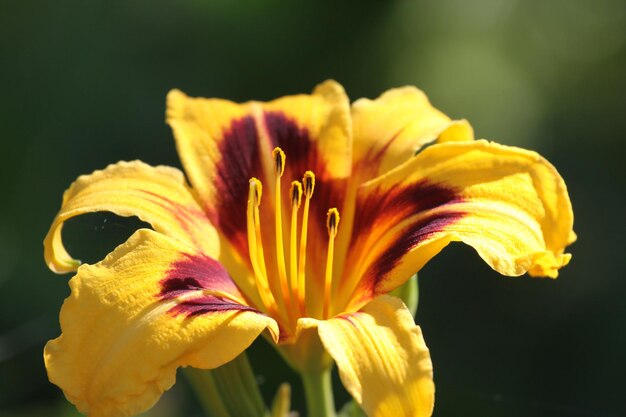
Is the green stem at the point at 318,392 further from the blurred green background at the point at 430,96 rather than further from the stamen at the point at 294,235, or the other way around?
the blurred green background at the point at 430,96

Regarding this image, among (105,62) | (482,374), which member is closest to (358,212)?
(482,374)

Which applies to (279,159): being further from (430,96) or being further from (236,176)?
(430,96)

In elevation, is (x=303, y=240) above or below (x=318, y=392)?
above

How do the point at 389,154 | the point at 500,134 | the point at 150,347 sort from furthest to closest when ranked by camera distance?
the point at 500,134
the point at 389,154
the point at 150,347

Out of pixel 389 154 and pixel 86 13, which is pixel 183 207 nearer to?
pixel 389 154

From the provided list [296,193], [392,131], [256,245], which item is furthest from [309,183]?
[392,131]

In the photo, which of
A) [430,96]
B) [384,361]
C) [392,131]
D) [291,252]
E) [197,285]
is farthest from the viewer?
[430,96]

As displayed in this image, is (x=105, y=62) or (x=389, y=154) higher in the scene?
(x=389, y=154)
